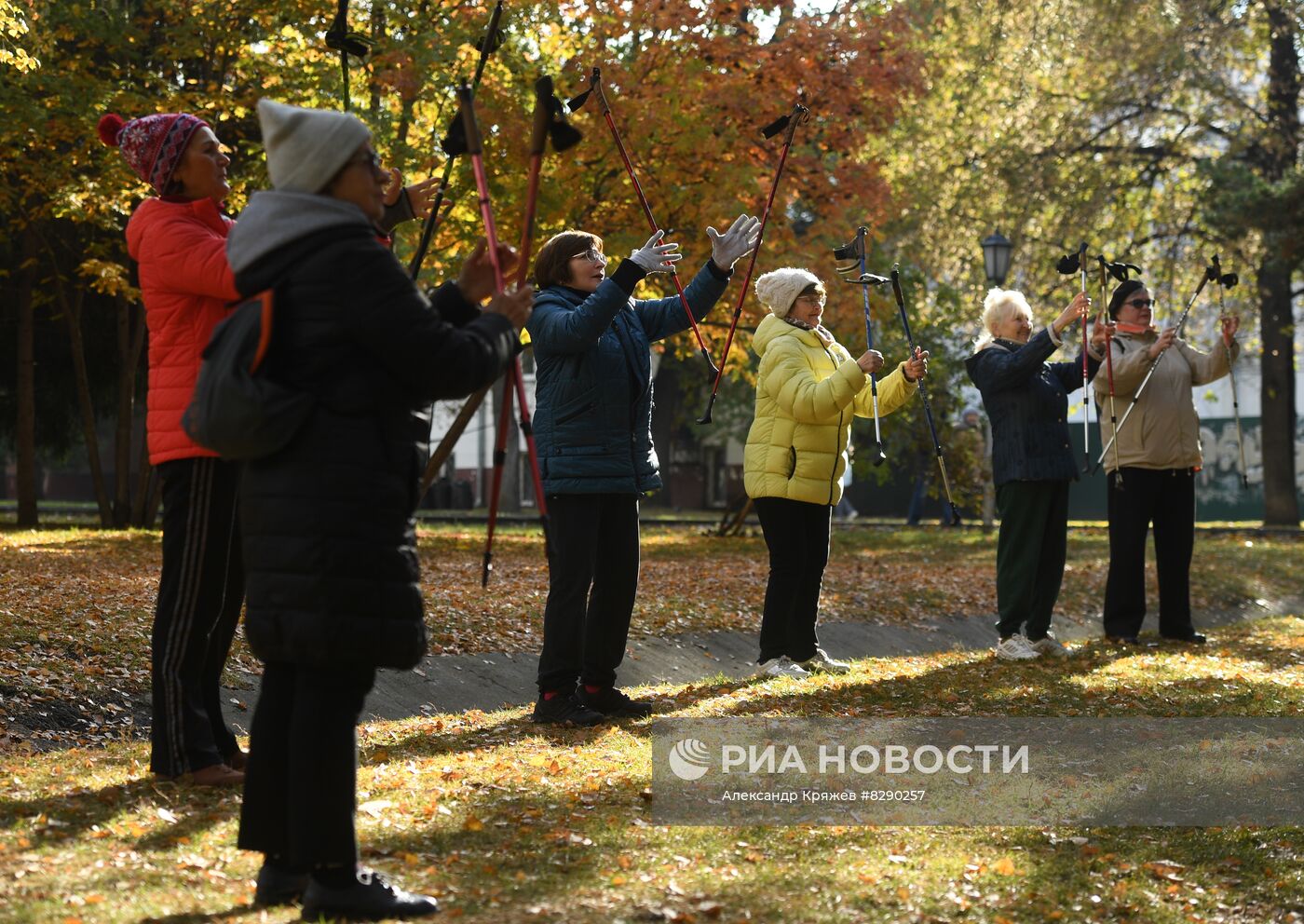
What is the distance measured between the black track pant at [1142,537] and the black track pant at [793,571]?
8.55 ft

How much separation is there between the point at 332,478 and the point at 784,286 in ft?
15.2

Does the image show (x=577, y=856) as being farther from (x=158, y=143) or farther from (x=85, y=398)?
(x=85, y=398)

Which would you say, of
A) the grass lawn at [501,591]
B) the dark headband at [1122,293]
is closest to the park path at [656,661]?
the grass lawn at [501,591]

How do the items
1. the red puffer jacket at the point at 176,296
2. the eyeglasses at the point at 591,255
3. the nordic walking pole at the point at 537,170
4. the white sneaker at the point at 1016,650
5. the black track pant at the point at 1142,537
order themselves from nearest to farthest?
the nordic walking pole at the point at 537,170, the red puffer jacket at the point at 176,296, the eyeglasses at the point at 591,255, the white sneaker at the point at 1016,650, the black track pant at the point at 1142,537

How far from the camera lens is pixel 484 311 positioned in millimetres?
4133

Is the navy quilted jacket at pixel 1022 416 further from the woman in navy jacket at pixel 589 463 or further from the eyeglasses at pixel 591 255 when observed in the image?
the eyeglasses at pixel 591 255

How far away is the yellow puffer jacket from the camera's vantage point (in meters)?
7.95

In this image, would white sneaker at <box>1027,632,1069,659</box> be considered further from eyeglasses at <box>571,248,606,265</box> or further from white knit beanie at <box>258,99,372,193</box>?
white knit beanie at <box>258,99,372,193</box>

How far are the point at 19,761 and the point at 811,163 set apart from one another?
11.7 metres

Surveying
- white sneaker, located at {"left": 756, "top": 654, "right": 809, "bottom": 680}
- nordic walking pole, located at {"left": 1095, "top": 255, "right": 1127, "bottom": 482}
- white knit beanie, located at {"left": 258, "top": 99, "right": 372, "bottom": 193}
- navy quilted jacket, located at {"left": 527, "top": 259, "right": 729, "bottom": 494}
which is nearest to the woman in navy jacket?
navy quilted jacket, located at {"left": 527, "top": 259, "right": 729, "bottom": 494}

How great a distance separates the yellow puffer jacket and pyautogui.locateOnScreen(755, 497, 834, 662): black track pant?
3.9 inches

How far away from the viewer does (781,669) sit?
8.20 m

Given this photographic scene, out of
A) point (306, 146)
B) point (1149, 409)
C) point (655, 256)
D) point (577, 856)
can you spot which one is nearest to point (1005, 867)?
point (577, 856)

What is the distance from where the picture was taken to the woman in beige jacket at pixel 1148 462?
9930mm
